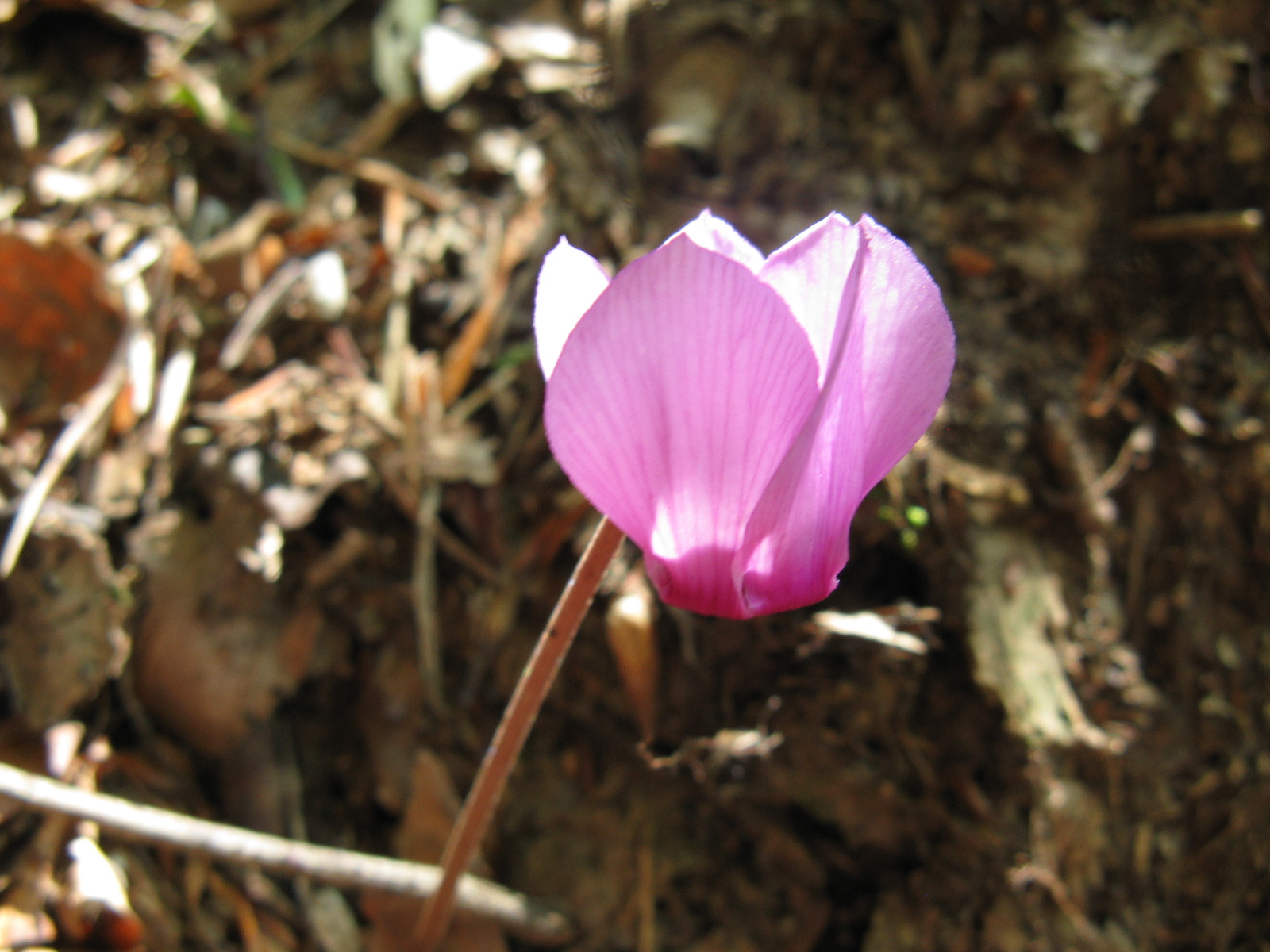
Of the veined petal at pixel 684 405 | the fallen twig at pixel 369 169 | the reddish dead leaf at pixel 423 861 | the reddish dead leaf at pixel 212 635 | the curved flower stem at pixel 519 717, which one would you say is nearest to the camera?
the veined petal at pixel 684 405

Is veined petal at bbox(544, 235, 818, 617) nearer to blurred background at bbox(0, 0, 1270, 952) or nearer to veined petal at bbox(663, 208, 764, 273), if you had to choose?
veined petal at bbox(663, 208, 764, 273)

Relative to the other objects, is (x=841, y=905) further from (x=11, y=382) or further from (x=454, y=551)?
(x=11, y=382)

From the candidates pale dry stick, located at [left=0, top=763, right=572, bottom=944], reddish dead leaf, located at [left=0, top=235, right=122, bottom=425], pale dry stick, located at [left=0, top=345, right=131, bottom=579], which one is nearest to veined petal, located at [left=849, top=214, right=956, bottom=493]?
pale dry stick, located at [left=0, top=763, right=572, bottom=944]

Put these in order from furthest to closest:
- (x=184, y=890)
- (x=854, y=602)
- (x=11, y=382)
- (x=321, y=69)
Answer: (x=321, y=69), (x=11, y=382), (x=854, y=602), (x=184, y=890)

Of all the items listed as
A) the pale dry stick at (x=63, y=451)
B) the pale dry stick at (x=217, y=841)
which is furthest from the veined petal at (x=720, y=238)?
the pale dry stick at (x=63, y=451)

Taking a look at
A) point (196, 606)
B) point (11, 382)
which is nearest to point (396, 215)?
point (11, 382)

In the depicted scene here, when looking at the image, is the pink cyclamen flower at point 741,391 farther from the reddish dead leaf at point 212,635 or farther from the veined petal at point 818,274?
the reddish dead leaf at point 212,635
